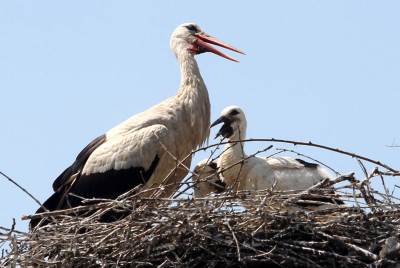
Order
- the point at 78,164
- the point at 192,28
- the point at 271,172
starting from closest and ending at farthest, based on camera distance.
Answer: the point at 78,164 → the point at 271,172 → the point at 192,28

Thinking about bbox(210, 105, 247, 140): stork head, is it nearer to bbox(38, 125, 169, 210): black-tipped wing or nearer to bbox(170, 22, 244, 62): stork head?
bbox(170, 22, 244, 62): stork head

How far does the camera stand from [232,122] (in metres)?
9.88

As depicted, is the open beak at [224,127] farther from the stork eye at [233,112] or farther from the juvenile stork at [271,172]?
the juvenile stork at [271,172]

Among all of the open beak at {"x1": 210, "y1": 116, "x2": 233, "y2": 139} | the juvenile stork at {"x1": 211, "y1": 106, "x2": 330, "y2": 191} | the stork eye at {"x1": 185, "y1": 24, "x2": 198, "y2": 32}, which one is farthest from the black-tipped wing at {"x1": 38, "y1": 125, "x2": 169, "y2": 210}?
the open beak at {"x1": 210, "y1": 116, "x2": 233, "y2": 139}

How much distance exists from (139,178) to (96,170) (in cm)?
28

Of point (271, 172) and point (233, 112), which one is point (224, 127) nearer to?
point (233, 112)

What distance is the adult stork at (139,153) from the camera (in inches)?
334

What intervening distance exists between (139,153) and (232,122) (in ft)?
5.05

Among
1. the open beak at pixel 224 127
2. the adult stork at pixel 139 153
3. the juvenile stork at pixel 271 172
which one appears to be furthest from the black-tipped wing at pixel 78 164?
the open beak at pixel 224 127

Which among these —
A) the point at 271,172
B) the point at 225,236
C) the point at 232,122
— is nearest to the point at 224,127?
the point at 232,122

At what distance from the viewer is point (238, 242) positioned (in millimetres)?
6648

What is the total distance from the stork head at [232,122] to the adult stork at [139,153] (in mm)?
875

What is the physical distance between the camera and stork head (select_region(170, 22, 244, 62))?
934cm

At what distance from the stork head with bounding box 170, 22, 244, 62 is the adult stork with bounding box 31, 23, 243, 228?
0.47 meters
